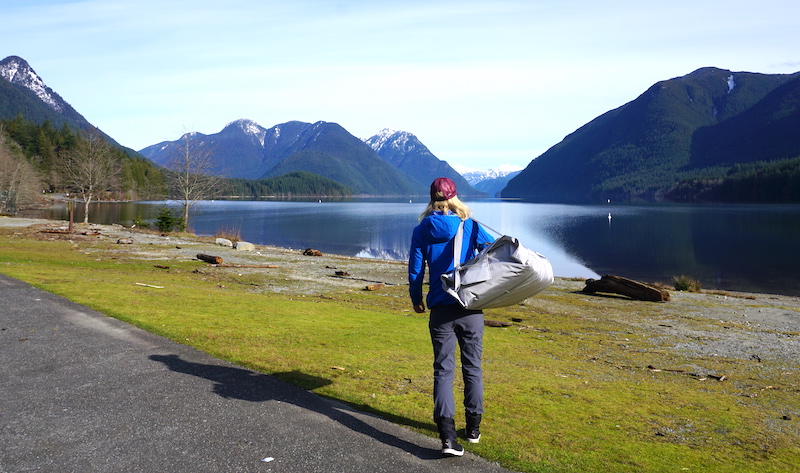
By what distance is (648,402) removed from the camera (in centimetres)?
745

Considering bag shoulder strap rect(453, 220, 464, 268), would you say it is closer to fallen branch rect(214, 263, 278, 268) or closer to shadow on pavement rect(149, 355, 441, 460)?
shadow on pavement rect(149, 355, 441, 460)

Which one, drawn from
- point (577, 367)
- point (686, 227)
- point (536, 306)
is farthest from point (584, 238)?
point (577, 367)

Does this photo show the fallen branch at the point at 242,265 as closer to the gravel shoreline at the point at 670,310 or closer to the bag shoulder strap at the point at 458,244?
the gravel shoreline at the point at 670,310

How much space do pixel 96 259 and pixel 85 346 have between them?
18604 mm

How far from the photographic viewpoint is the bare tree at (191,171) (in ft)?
177

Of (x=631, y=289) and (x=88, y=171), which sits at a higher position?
(x=88, y=171)

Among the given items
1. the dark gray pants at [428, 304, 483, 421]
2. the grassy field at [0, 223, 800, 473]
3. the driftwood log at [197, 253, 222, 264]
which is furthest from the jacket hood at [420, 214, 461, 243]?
the driftwood log at [197, 253, 222, 264]

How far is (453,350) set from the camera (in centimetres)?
543

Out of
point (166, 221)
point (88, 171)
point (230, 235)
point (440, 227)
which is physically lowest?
point (230, 235)

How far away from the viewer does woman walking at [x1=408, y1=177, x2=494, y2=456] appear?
17.6 feet

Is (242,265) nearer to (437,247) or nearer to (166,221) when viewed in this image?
(437,247)

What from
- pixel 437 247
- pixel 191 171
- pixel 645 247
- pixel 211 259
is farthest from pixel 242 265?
pixel 645 247

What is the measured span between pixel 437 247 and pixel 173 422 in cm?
328

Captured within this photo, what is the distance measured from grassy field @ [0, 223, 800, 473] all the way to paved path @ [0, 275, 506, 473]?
1.66 ft
